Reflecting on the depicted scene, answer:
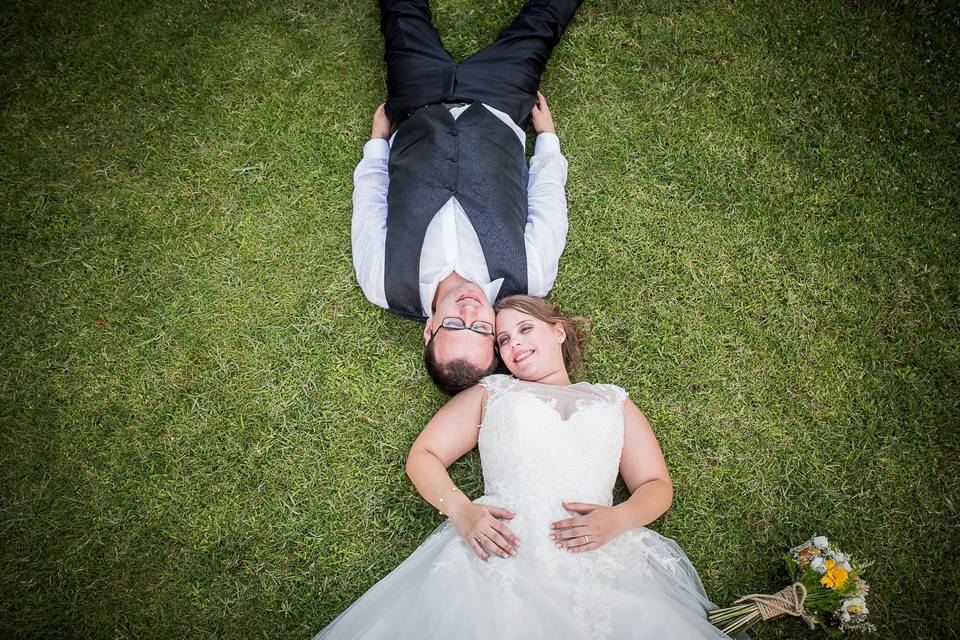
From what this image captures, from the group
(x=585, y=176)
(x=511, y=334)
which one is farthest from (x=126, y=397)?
(x=585, y=176)

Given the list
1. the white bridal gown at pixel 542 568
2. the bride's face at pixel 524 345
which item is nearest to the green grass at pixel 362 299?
the white bridal gown at pixel 542 568

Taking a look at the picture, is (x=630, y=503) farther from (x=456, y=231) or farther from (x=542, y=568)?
(x=456, y=231)

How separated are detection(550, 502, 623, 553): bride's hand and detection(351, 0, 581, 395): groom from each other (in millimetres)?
908

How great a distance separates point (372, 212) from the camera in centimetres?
379

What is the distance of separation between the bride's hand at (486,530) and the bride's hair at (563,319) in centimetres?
108

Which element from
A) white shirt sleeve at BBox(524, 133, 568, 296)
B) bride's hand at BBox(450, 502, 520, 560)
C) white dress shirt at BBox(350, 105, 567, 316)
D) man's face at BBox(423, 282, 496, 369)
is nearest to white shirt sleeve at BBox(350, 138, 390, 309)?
white dress shirt at BBox(350, 105, 567, 316)

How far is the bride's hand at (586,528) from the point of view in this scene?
292 centimetres

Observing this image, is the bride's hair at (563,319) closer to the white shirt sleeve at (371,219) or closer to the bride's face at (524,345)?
the bride's face at (524,345)

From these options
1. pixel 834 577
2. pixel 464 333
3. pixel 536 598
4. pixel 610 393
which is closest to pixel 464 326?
pixel 464 333

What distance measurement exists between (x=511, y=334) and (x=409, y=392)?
2.98 ft

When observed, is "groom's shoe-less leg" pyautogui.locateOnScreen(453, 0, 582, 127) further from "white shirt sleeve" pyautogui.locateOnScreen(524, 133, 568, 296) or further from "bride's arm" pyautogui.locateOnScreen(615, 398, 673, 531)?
"bride's arm" pyautogui.locateOnScreen(615, 398, 673, 531)

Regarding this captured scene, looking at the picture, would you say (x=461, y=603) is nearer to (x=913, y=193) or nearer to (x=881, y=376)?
(x=881, y=376)

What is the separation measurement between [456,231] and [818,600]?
9.41 feet

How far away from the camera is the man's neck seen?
3551 millimetres
